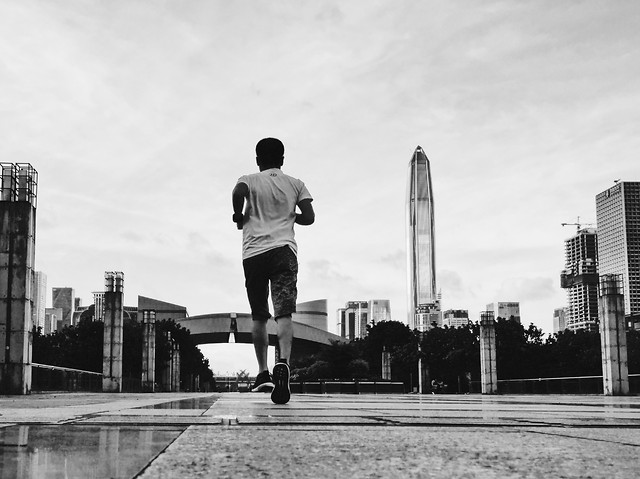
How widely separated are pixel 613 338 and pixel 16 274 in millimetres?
17387

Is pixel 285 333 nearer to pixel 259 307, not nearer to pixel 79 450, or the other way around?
pixel 259 307

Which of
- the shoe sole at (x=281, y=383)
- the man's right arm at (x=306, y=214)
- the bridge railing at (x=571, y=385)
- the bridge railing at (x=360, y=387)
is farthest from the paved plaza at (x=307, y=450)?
the bridge railing at (x=360, y=387)

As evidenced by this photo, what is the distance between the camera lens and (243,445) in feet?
6.71

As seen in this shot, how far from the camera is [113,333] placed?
30641mm

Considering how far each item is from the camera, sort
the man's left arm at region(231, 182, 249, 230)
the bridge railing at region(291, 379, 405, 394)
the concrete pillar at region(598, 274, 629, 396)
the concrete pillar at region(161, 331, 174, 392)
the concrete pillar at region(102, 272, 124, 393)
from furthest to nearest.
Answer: the concrete pillar at region(161, 331, 174, 392) → the bridge railing at region(291, 379, 405, 394) → the concrete pillar at region(102, 272, 124, 393) → the concrete pillar at region(598, 274, 629, 396) → the man's left arm at region(231, 182, 249, 230)

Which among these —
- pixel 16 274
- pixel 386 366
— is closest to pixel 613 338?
pixel 16 274

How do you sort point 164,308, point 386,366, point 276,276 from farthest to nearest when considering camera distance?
point 164,308, point 386,366, point 276,276

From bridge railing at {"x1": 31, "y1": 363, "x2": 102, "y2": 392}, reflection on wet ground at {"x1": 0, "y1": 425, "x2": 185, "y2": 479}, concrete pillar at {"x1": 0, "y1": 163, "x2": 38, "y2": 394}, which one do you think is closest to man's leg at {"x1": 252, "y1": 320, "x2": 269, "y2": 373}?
reflection on wet ground at {"x1": 0, "y1": 425, "x2": 185, "y2": 479}

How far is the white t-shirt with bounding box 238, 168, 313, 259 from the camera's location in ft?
19.7

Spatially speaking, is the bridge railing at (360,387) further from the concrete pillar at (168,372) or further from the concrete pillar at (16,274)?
the concrete pillar at (16,274)

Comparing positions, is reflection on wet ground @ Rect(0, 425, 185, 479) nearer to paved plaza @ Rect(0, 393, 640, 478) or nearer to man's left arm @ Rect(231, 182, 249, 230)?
paved plaza @ Rect(0, 393, 640, 478)

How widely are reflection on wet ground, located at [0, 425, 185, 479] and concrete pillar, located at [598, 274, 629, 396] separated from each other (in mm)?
23228

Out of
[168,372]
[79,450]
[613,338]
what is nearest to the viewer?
[79,450]

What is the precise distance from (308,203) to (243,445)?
14.2 feet
